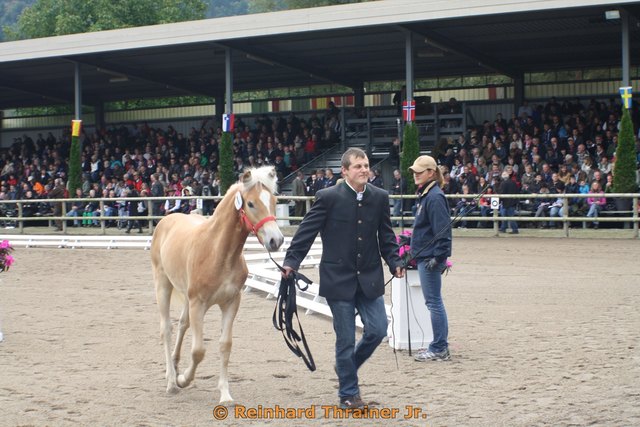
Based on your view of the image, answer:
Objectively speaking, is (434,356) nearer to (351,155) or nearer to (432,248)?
(432,248)

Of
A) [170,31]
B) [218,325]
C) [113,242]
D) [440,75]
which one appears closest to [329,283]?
[218,325]

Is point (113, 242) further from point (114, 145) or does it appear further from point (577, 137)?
point (114, 145)

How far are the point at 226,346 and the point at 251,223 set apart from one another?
101 cm

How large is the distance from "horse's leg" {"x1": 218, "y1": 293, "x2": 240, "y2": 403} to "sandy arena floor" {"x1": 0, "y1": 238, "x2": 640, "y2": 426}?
172mm

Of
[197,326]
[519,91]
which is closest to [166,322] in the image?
[197,326]

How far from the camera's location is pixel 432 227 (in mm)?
8375

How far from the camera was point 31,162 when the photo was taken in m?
39.2

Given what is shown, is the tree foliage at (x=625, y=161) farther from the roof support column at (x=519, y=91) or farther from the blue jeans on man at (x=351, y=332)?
the blue jeans on man at (x=351, y=332)

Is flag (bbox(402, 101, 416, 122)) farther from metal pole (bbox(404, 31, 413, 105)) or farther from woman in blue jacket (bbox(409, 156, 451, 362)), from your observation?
woman in blue jacket (bbox(409, 156, 451, 362))

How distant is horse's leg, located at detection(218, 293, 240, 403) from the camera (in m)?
6.97

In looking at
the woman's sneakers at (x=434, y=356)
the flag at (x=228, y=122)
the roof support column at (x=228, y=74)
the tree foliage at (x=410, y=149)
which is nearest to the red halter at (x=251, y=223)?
the woman's sneakers at (x=434, y=356)

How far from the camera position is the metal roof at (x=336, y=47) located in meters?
25.0

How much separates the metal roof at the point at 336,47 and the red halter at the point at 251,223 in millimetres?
17558

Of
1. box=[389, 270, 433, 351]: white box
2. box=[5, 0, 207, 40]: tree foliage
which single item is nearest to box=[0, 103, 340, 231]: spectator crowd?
box=[389, 270, 433, 351]: white box
